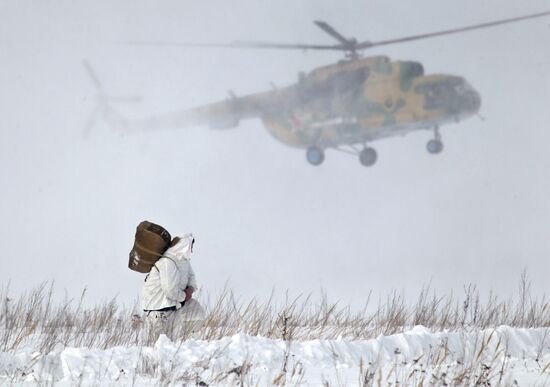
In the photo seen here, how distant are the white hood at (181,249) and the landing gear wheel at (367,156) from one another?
13.0 metres

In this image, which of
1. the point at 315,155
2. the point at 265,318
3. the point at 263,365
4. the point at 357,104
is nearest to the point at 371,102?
the point at 357,104

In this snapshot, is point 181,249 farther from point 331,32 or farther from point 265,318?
point 331,32

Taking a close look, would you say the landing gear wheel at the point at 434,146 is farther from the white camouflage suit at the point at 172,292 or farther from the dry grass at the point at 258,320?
the white camouflage suit at the point at 172,292

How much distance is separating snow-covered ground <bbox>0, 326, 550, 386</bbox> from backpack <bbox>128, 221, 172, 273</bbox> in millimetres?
1409

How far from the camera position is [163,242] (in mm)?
5621

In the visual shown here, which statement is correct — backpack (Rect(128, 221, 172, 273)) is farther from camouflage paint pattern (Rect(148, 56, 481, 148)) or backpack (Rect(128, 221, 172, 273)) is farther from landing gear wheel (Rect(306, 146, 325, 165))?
landing gear wheel (Rect(306, 146, 325, 165))

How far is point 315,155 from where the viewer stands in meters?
19.9

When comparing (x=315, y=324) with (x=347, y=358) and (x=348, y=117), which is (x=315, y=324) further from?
(x=348, y=117)

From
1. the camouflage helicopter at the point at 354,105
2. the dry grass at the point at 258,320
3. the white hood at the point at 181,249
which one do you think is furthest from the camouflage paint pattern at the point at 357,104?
the white hood at the point at 181,249

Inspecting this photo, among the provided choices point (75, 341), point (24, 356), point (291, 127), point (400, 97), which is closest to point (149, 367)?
point (24, 356)

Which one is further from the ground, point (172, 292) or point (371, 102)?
point (371, 102)

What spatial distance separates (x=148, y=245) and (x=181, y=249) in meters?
0.22

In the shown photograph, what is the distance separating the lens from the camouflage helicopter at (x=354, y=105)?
1731 cm

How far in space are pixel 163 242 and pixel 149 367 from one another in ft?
6.61
